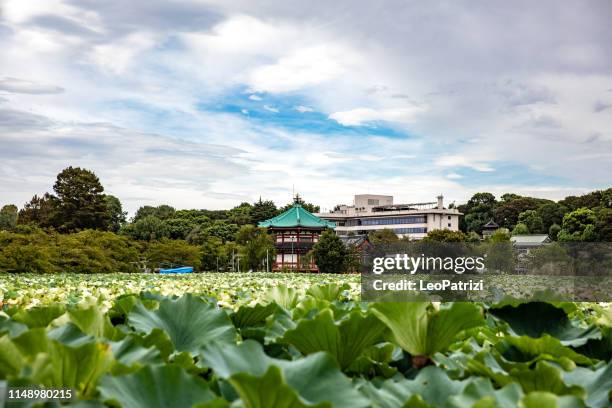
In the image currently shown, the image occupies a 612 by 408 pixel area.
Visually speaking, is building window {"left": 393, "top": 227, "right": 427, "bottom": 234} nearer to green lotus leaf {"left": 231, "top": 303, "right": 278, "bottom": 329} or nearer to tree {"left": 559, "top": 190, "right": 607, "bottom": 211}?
tree {"left": 559, "top": 190, "right": 607, "bottom": 211}

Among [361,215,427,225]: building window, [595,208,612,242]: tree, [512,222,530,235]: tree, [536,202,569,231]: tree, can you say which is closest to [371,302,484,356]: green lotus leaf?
[595,208,612,242]: tree

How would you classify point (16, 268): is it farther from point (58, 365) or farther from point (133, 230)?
point (133, 230)

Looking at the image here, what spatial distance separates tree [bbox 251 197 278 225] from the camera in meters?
54.6

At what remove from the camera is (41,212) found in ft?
126

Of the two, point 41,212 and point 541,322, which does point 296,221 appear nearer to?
point 41,212

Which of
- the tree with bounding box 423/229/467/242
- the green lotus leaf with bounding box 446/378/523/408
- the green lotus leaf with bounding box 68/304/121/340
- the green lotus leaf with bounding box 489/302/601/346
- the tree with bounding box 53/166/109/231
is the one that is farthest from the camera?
the tree with bounding box 423/229/467/242

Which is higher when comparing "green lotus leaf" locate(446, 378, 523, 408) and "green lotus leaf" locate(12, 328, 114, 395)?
"green lotus leaf" locate(12, 328, 114, 395)

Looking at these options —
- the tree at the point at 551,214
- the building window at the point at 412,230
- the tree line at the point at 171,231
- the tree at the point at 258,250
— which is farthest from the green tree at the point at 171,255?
the tree at the point at 551,214

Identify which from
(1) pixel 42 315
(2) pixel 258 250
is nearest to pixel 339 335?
(1) pixel 42 315

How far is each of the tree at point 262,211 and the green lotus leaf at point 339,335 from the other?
53213mm

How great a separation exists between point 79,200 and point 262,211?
19.9 metres

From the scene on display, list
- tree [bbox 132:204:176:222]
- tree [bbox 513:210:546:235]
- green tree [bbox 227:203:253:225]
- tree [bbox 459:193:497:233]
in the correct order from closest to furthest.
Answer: green tree [bbox 227:203:253:225] < tree [bbox 513:210:546:235] < tree [bbox 132:204:176:222] < tree [bbox 459:193:497:233]

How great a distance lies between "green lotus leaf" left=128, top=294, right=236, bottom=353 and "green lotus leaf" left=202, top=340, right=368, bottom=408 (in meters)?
0.32

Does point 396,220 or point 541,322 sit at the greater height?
point 396,220
